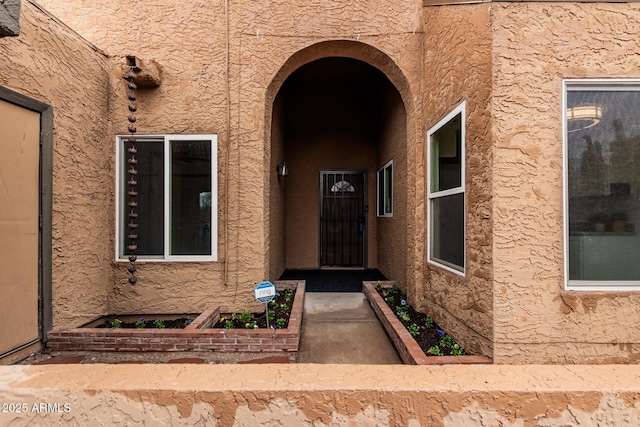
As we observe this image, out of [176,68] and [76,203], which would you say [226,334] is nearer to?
[76,203]

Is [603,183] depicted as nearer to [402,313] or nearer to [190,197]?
[402,313]

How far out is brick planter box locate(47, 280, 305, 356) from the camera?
3.17 meters

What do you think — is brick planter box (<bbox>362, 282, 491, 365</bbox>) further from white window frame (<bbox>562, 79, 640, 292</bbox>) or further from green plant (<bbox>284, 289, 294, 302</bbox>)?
green plant (<bbox>284, 289, 294, 302</bbox>)

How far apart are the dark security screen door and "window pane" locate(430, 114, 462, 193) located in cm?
349

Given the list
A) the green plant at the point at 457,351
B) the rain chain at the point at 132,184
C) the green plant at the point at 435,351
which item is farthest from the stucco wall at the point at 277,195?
the green plant at the point at 457,351

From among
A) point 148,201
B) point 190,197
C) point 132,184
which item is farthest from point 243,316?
point 132,184

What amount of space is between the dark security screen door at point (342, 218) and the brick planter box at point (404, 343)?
259cm

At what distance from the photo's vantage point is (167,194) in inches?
156

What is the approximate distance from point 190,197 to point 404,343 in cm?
322

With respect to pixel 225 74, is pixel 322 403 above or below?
below

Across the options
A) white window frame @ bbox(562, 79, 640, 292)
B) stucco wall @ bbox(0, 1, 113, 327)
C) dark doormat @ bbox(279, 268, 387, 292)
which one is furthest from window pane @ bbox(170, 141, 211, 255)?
white window frame @ bbox(562, 79, 640, 292)

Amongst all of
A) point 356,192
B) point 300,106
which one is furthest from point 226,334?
point 300,106

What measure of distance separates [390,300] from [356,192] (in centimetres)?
340

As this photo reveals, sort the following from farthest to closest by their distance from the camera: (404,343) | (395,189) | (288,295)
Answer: (395,189), (288,295), (404,343)
